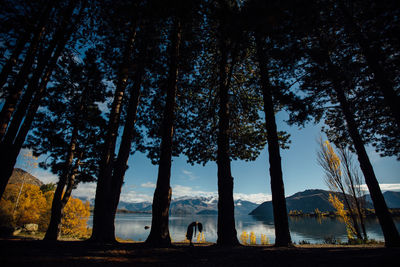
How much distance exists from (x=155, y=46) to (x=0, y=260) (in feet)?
33.8

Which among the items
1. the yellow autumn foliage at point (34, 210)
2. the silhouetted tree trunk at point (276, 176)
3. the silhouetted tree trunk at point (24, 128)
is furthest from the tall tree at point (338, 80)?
the yellow autumn foliage at point (34, 210)

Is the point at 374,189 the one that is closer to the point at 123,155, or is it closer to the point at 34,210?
the point at 123,155

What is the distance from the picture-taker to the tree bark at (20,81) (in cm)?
619

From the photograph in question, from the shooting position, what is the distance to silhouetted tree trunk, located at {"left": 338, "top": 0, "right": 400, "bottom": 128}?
6.54 meters

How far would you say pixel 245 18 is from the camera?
1989 mm

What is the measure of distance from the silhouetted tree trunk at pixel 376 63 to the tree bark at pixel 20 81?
1250 centimetres

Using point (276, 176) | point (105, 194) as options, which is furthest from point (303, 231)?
point (105, 194)

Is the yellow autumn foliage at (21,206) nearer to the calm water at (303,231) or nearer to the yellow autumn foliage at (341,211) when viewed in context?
the calm water at (303,231)

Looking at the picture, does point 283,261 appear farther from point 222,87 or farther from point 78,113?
point 78,113

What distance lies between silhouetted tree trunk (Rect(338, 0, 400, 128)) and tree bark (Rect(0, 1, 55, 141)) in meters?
12.5

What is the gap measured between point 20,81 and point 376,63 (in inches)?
557

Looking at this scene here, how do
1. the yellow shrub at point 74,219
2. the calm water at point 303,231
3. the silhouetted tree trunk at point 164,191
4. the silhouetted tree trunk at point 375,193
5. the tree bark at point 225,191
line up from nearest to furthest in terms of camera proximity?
1. the silhouetted tree trunk at point 164,191
2. the silhouetted tree trunk at point 375,193
3. the tree bark at point 225,191
4. the yellow shrub at point 74,219
5. the calm water at point 303,231

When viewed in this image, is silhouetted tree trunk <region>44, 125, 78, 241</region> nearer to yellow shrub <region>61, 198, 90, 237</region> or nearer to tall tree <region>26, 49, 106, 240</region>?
tall tree <region>26, 49, 106, 240</region>

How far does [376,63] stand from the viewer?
22.5ft
